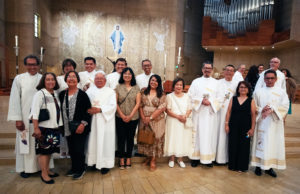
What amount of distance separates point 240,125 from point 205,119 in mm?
571

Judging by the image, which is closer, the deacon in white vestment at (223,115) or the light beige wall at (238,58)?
the deacon in white vestment at (223,115)

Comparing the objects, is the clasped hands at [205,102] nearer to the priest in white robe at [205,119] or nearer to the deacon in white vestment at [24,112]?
the priest in white robe at [205,119]

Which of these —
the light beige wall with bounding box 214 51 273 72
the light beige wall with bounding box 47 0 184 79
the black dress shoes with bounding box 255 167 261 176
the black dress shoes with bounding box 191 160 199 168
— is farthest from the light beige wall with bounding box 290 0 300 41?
the black dress shoes with bounding box 191 160 199 168

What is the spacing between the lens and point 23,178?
2.90 meters

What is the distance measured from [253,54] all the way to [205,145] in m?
12.9

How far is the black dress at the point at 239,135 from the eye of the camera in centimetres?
331

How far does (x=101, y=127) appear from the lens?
300cm

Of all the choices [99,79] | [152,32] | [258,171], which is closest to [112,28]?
[152,32]

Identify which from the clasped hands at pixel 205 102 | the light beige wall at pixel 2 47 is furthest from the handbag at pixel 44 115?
the light beige wall at pixel 2 47

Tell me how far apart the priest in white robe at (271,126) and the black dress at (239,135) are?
0.20 m

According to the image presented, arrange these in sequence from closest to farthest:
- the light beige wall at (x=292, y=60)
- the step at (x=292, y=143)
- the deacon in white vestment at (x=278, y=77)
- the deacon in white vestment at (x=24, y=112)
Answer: the deacon in white vestment at (x=24, y=112) < the deacon in white vestment at (x=278, y=77) < the step at (x=292, y=143) < the light beige wall at (x=292, y=60)

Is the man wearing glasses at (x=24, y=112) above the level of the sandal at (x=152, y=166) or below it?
above

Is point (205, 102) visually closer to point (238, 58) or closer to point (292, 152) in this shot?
point (292, 152)

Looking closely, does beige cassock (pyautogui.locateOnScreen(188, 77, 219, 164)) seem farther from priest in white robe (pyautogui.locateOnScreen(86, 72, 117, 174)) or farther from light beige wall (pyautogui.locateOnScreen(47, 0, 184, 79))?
light beige wall (pyautogui.locateOnScreen(47, 0, 184, 79))
